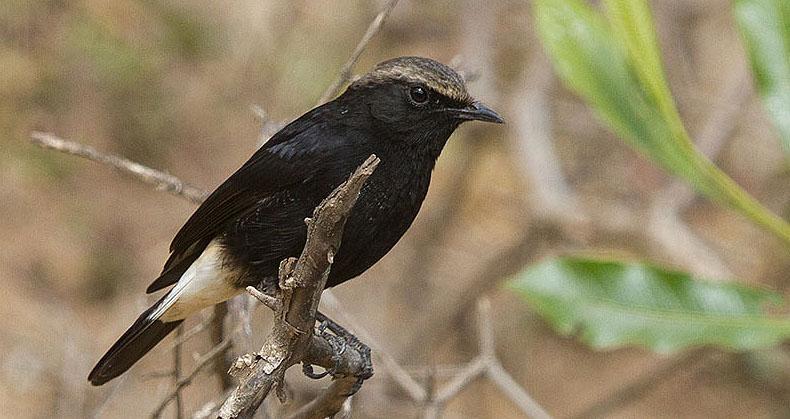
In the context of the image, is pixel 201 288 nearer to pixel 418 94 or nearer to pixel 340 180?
pixel 340 180

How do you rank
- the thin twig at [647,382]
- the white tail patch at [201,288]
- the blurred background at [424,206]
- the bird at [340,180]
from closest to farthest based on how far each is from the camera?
1. the bird at [340,180]
2. the white tail patch at [201,288]
3. the thin twig at [647,382]
4. the blurred background at [424,206]

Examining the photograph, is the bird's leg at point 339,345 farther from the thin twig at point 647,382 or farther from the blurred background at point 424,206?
the thin twig at point 647,382

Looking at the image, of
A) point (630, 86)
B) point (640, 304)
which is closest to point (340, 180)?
point (630, 86)

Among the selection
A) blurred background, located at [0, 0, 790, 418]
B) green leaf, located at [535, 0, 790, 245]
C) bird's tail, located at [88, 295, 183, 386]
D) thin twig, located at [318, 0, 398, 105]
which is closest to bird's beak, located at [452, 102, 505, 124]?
thin twig, located at [318, 0, 398, 105]

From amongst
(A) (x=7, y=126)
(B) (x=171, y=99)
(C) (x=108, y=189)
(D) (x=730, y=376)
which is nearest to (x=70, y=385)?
(A) (x=7, y=126)

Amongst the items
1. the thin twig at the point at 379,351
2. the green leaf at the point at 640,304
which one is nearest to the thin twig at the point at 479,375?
the thin twig at the point at 379,351

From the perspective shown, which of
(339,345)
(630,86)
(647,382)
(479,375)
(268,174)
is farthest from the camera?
(647,382)
